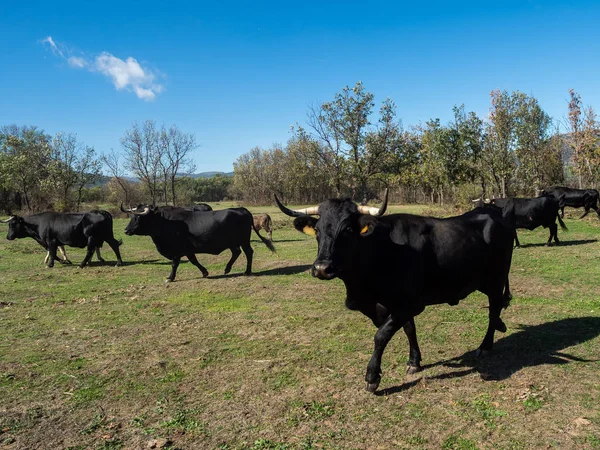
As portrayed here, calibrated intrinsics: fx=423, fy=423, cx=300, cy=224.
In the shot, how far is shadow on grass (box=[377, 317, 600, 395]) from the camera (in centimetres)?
520

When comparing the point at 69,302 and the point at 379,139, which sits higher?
the point at 379,139

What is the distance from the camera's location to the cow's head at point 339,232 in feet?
14.7

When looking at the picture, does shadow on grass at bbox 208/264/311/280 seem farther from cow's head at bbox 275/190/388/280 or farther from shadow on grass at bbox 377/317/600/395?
cow's head at bbox 275/190/388/280

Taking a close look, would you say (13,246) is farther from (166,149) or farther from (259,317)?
(166,149)

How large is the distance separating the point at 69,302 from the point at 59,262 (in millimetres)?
6780

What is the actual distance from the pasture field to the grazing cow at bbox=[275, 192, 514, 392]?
25.5 inches

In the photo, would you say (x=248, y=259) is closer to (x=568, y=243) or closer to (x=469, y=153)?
(x=568, y=243)

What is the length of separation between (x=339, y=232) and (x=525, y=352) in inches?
129

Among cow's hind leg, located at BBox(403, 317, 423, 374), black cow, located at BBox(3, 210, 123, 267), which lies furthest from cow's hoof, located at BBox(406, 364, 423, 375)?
black cow, located at BBox(3, 210, 123, 267)

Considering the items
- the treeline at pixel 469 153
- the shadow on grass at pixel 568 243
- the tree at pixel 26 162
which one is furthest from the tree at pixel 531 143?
the tree at pixel 26 162

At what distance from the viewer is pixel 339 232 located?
4.66m

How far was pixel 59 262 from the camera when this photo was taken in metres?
15.2

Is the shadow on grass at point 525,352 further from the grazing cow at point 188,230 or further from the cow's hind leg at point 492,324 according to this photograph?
the grazing cow at point 188,230

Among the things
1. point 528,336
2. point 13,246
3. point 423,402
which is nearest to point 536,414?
point 423,402
